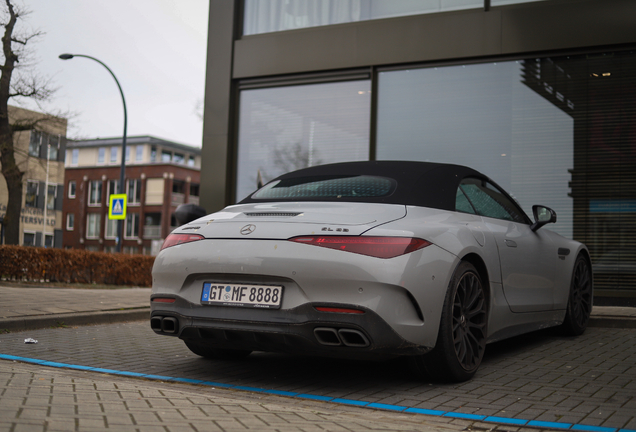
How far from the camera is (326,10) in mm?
11227

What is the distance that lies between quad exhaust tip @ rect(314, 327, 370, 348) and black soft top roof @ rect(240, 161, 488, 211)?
976 millimetres

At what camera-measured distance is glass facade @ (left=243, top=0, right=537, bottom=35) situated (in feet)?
34.1

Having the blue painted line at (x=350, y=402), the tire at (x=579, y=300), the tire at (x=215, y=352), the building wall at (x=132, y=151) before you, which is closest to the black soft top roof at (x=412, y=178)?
the tire at (x=215, y=352)

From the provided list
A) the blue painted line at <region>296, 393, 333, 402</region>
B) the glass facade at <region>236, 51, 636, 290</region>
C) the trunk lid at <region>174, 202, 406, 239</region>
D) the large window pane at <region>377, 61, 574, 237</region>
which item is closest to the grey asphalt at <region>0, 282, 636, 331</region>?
the glass facade at <region>236, 51, 636, 290</region>

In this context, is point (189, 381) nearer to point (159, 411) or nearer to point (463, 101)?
point (159, 411)

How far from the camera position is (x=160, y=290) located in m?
4.36

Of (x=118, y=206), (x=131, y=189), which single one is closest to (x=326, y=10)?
(x=118, y=206)

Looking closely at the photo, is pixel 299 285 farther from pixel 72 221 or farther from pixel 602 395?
pixel 72 221

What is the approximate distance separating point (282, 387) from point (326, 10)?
8.29 m

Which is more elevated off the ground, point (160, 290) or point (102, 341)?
point (160, 290)

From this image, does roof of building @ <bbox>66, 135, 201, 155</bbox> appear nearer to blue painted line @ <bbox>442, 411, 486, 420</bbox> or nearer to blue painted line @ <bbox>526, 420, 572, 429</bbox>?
blue painted line @ <bbox>442, 411, 486, 420</bbox>

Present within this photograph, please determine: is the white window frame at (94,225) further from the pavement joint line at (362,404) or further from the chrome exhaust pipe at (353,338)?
the chrome exhaust pipe at (353,338)

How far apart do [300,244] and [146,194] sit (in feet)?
209

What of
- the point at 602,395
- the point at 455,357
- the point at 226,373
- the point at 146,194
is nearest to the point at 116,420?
the point at 226,373
